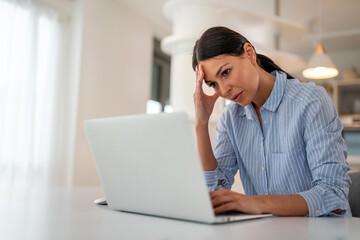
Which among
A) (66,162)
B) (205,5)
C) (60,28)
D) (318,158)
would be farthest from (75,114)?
(318,158)

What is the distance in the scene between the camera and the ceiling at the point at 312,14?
4.64 metres

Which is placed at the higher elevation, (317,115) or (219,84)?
(219,84)

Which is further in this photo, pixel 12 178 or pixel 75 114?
pixel 75 114

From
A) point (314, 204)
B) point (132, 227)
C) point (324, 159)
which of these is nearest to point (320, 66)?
point (324, 159)

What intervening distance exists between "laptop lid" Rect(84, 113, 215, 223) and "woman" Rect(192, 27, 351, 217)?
25 cm

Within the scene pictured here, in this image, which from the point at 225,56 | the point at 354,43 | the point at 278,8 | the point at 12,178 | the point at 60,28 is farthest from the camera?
the point at 354,43

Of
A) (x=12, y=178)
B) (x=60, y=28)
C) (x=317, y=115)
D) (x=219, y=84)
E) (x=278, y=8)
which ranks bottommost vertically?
(x=12, y=178)

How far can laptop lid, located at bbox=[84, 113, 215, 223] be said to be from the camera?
0.70 meters

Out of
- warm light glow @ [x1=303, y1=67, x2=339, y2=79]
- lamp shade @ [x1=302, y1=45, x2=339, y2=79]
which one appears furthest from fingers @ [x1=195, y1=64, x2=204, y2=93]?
warm light glow @ [x1=303, y1=67, x2=339, y2=79]

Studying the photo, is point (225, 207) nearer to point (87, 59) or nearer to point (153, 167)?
point (153, 167)

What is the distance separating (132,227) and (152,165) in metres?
0.13

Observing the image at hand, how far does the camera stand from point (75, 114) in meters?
4.01

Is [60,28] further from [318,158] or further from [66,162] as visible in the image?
[318,158]

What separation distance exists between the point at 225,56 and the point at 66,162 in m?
3.26
